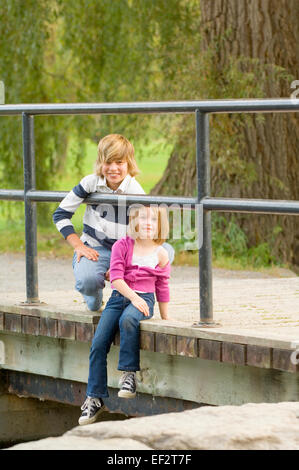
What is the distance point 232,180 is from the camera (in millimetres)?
12578

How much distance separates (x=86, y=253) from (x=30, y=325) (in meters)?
0.60

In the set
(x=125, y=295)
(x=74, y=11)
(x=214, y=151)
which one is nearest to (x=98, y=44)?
(x=74, y=11)

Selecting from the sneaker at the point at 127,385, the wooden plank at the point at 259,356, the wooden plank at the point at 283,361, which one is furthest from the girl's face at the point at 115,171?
the wooden plank at the point at 283,361

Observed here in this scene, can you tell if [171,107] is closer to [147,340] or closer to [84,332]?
[147,340]

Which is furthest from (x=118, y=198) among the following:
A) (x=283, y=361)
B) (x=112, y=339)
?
(x=283, y=361)

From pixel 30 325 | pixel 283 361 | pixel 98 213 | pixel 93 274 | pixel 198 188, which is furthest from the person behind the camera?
pixel 30 325

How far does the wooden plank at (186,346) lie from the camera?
5270 millimetres

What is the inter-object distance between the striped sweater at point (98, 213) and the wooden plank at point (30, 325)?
1.73 ft

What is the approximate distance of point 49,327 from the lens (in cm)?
598

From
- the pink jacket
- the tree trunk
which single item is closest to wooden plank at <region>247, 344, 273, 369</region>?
the pink jacket

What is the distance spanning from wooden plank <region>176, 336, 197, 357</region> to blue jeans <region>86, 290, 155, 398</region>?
0.77ft

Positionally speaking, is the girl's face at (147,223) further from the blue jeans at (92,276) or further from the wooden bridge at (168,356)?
the wooden bridge at (168,356)
